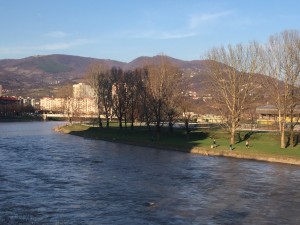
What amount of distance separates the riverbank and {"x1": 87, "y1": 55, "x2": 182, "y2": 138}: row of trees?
3.65 meters

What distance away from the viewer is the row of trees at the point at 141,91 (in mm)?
75062

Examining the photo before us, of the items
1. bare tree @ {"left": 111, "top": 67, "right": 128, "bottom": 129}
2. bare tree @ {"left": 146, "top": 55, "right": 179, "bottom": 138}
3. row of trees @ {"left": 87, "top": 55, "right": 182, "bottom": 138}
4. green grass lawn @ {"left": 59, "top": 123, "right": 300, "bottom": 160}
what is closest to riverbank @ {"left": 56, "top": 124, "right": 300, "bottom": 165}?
green grass lawn @ {"left": 59, "top": 123, "right": 300, "bottom": 160}

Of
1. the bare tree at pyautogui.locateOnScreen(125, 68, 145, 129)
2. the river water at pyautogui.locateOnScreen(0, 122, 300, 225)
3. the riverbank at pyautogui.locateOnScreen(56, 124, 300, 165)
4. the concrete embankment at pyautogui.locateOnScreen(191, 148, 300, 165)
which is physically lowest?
the river water at pyautogui.locateOnScreen(0, 122, 300, 225)

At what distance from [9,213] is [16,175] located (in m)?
13.6

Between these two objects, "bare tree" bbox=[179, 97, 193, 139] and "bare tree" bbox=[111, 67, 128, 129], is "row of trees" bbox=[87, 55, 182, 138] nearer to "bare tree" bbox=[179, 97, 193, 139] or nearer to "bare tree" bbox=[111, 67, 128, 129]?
"bare tree" bbox=[111, 67, 128, 129]

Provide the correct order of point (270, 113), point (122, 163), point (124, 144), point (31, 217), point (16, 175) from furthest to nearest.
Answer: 1. point (270, 113)
2. point (124, 144)
3. point (122, 163)
4. point (16, 175)
5. point (31, 217)

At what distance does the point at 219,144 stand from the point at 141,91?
27903 millimetres

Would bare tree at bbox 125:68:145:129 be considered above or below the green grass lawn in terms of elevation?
above

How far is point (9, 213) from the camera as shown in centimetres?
2475

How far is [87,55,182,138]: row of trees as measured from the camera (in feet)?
246

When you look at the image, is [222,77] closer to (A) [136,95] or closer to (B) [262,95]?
(B) [262,95]

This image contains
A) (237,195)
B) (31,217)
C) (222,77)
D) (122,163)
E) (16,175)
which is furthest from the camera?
(222,77)

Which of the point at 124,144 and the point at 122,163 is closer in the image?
the point at 122,163

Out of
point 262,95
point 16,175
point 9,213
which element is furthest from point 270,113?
point 9,213
